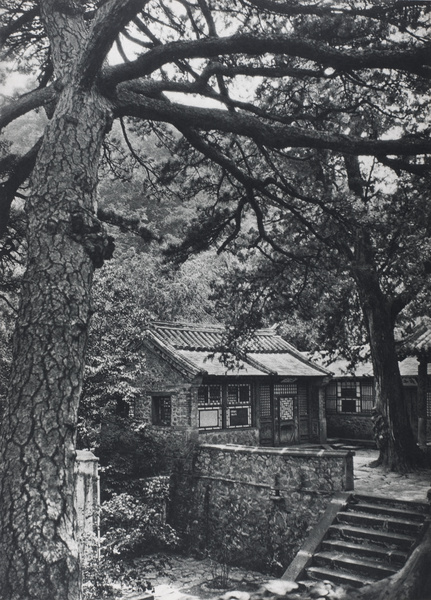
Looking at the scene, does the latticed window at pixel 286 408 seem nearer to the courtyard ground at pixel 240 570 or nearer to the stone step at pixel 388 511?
the courtyard ground at pixel 240 570

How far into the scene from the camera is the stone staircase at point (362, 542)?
1028 centimetres

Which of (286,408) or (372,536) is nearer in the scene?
(372,536)

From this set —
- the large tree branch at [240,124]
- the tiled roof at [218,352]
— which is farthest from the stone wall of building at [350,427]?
the large tree branch at [240,124]

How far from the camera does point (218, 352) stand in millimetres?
16906

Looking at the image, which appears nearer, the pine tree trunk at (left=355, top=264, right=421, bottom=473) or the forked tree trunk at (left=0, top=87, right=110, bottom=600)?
the forked tree trunk at (left=0, top=87, right=110, bottom=600)

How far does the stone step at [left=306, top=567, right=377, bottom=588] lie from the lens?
10.0 metres

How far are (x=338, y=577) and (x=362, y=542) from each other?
3.43 ft

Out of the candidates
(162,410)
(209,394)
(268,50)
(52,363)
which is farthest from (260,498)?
(268,50)

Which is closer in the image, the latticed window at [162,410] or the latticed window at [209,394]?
the latticed window at [162,410]

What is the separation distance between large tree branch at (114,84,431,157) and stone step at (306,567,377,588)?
8.17 meters

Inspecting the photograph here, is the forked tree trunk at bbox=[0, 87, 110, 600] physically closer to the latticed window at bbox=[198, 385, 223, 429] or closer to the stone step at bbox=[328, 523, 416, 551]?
the stone step at bbox=[328, 523, 416, 551]

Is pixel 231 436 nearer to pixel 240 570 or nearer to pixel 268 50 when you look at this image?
pixel 240 570

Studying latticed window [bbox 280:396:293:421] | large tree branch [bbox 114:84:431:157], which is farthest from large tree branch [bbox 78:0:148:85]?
latticed window [bbox 280:396:293:421]

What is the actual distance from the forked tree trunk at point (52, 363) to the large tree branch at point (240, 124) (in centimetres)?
55
